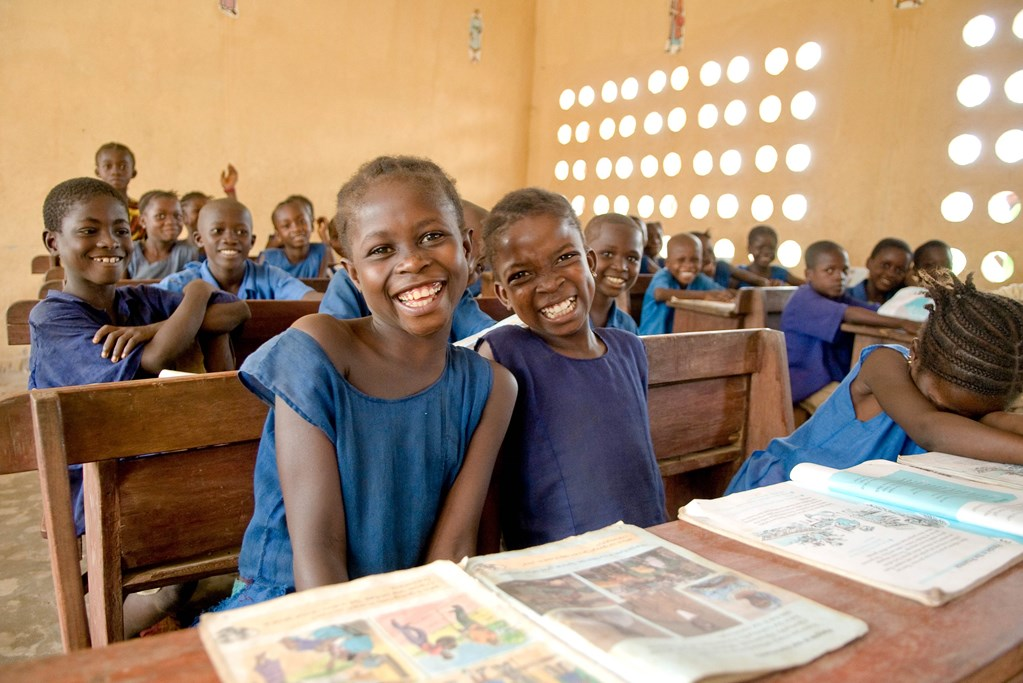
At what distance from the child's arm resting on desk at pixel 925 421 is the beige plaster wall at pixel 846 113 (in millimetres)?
4071

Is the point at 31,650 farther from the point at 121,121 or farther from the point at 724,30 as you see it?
the point at 724,30

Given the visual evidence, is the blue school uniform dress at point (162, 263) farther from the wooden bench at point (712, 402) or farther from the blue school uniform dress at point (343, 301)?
the wooden bench at point (712, 402)

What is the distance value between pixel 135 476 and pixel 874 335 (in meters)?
2.81

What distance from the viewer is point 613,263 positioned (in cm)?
224

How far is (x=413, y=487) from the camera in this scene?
1.07 meters

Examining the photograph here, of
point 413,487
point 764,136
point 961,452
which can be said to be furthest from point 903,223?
point 413,487

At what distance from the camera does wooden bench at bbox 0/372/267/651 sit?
0.96 metres

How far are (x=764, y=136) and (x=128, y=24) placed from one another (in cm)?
540

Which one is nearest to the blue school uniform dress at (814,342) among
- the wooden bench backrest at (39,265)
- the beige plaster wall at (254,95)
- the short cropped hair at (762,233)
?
the short cropped hair at (762,233)

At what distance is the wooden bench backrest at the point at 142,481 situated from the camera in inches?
37.7

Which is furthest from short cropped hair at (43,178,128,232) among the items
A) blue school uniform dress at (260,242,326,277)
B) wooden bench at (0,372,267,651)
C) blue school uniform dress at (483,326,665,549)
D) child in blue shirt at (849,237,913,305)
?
child in blue shirt at (849,237,913,305)

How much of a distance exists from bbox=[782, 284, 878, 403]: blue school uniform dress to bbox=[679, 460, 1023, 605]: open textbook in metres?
2.14

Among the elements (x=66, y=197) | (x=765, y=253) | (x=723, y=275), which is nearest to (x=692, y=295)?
(x=723, y=275)

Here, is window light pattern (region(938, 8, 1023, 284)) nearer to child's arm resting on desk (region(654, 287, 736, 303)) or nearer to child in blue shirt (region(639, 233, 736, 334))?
child in blue shirt (region(639, 233, 736, 334))
